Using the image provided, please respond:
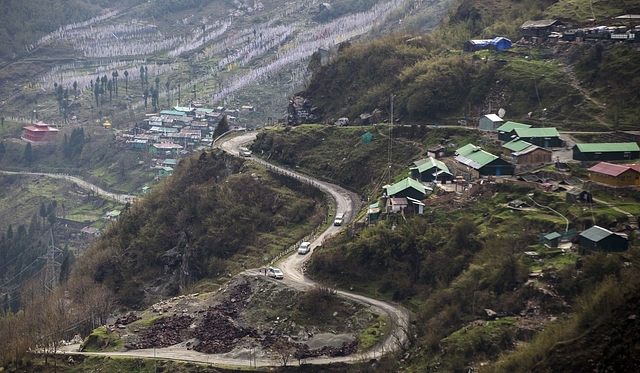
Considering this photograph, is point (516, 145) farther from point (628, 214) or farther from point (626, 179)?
point (628, 214)

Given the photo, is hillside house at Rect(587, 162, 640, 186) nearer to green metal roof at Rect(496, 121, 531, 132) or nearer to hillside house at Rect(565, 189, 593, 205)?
hillside house at Rect(565, 189, 593, 205)

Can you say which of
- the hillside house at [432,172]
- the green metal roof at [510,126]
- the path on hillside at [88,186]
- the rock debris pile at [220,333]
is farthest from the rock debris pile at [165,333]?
the path on hillside at [88,186]

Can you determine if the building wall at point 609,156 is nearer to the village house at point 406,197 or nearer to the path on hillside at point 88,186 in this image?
the village house at point 406,197

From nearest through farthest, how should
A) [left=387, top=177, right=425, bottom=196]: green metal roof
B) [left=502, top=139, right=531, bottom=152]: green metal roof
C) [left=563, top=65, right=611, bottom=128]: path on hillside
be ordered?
[left=387, top=177, right=425, bottom=196]: green metal roof → [left=502, top=139, right=531, bottom=152]: green metal roof → [left=563, top=65, right=611, bottom=128]: path on hillside

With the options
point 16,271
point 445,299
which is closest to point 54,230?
point 16,271

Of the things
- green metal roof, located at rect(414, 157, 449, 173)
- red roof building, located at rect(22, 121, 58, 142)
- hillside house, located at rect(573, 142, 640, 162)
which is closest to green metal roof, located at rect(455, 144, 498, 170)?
green metal roof, located at rect(414, 157, 449, 173)

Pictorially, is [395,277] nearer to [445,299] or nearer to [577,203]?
[445,299]
